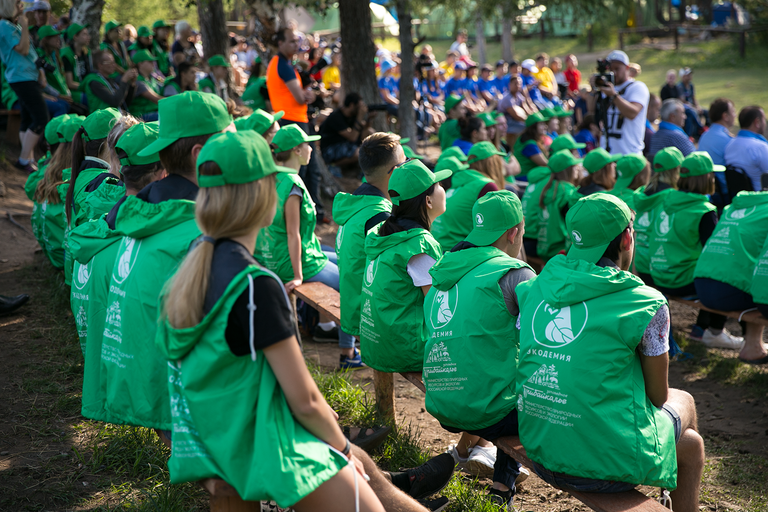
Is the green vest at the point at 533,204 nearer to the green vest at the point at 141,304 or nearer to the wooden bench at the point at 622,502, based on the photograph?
the wooden bench at the point at 622,502

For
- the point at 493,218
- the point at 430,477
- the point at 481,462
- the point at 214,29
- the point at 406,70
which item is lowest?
the point at 481,462

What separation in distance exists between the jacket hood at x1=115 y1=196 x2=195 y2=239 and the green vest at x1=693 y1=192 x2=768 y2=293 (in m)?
4.06

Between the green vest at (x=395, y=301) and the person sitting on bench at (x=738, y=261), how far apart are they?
265 cm

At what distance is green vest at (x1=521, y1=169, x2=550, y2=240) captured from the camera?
693 cm

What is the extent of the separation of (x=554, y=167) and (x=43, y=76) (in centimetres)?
627

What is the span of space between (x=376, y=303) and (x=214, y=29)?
10.5 meters

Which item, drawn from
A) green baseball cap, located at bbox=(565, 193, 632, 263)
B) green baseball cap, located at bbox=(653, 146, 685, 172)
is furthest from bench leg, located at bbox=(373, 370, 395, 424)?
green baseball cap, located at bbox=(653, 146, 685, 172)

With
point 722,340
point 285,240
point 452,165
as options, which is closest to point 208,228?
point 285,240

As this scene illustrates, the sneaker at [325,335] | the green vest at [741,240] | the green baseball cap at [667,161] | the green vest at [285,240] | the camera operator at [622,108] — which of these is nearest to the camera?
the green vest at [285,240]

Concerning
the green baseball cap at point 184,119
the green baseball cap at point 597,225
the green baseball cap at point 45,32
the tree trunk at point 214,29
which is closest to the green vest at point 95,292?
the green baseball cap at point 184,119

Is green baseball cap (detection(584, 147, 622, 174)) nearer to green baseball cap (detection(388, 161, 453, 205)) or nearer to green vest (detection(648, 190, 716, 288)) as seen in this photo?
green vest (detection(648, 190, 716, 288))

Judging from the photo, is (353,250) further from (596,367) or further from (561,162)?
(561,162)

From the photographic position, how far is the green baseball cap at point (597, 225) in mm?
2695

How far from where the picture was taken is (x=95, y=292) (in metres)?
2.89
